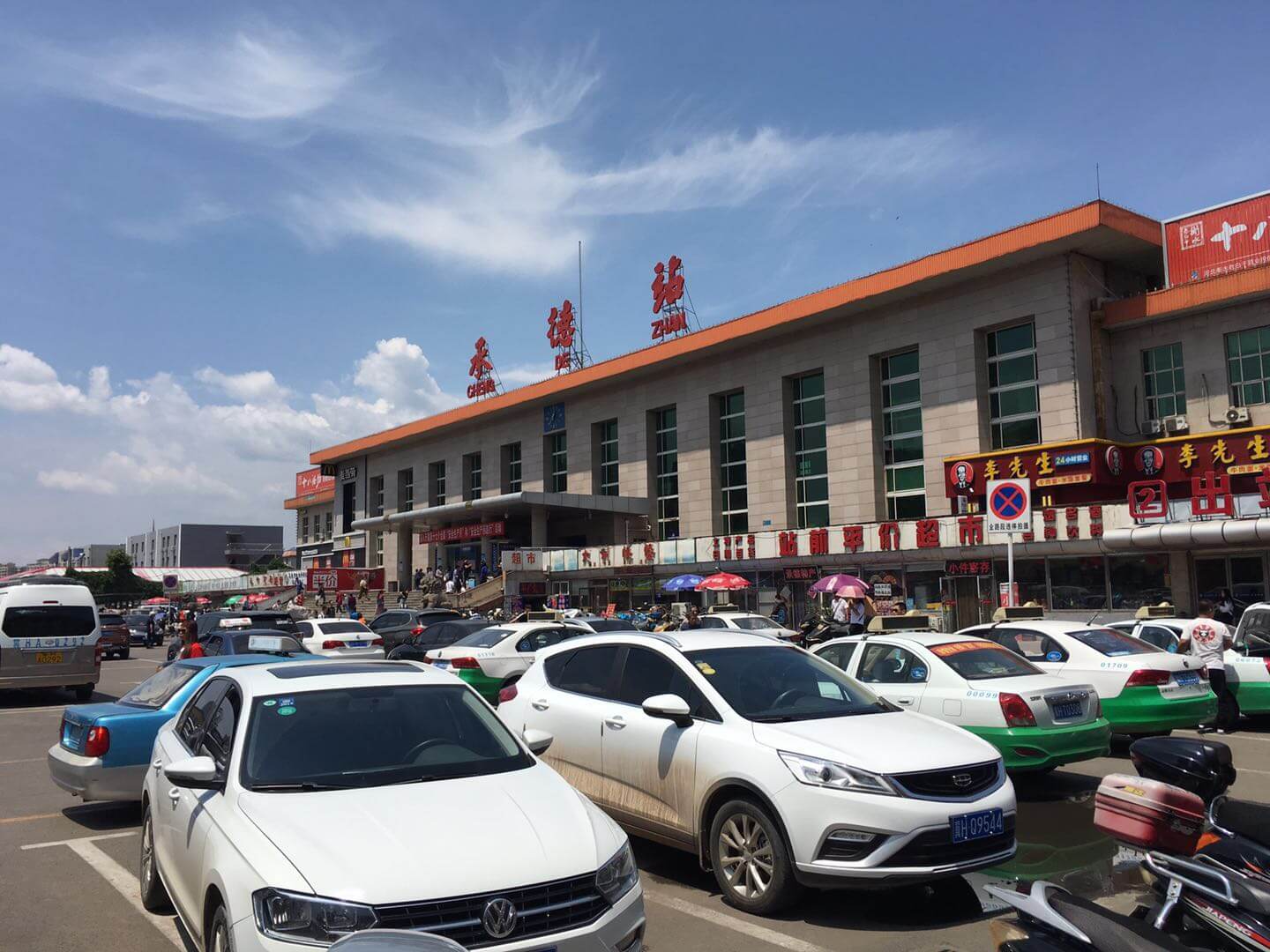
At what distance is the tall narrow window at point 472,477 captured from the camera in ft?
200

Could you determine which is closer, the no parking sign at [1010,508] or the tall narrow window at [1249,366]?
the no parking sign at [1010,508]

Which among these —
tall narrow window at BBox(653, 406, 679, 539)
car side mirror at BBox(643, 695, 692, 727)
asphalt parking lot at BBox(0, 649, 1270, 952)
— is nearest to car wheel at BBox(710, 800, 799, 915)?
asphalt parking lot at BBox(0, 649, 1270, 952)

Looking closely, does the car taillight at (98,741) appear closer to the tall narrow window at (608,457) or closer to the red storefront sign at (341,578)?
the tall narrow window at (608,457)

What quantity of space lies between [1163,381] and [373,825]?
34321 millimetres

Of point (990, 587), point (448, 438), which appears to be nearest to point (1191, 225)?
point (990, 587)

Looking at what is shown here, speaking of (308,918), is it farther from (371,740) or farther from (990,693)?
(990,693)

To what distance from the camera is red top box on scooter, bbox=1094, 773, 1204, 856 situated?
3.97 metres

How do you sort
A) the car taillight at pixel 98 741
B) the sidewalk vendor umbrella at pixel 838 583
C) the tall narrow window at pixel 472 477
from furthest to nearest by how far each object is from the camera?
the tall narrow window at pixel 472 477 → the sidewalk vendor umbrella at pixel 838 583 → the car taillight at pixel 98 741

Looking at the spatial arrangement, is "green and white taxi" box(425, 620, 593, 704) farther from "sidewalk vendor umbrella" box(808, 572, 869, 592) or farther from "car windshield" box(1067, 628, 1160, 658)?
"sidewalk vendor umbrella" box(808, 572, 869, 592)

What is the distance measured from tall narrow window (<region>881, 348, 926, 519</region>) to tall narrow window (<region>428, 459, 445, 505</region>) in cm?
3476

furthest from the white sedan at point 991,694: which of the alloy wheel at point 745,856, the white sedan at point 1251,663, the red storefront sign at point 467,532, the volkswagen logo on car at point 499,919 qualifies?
the red storefront sign at point 467,532

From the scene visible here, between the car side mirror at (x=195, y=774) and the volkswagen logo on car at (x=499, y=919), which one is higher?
the car side mirror at (x=195, y=774)

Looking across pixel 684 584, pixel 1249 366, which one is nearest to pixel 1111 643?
pixel 684 584

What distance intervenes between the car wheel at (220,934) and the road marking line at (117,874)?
1421 millimetres
